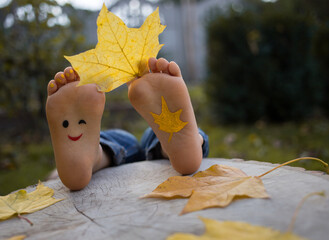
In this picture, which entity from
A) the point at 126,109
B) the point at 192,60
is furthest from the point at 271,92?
the point at 192,60

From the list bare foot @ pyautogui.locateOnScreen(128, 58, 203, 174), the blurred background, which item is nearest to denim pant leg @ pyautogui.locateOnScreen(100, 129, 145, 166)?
bare foot @ pyautogui.locateOnScreen(128, 58, 203, 174)

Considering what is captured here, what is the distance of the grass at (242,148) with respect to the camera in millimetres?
1933

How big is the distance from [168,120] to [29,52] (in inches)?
95.9

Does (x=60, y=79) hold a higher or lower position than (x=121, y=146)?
higher

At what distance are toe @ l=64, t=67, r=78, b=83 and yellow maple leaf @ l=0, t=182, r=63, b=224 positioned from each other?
1.20 feet

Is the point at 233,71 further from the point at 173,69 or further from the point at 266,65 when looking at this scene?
the point at 173,69

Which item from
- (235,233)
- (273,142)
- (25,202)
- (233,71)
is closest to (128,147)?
(25,202)

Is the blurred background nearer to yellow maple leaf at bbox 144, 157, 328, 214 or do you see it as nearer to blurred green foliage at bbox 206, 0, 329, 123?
blurred green foliage at bbox 206, 0, 329, 123

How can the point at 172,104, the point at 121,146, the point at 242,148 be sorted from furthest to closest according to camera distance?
the point at 242,148, the point at 121,146, the point at 172,104

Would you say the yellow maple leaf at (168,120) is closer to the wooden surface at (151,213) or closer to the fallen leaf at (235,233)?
the wooden surface at (151,213)

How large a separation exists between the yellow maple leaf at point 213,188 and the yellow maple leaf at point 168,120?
0.18 meters

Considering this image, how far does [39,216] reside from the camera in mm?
706

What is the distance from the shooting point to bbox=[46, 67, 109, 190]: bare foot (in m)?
0.88

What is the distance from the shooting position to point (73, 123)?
915mm
